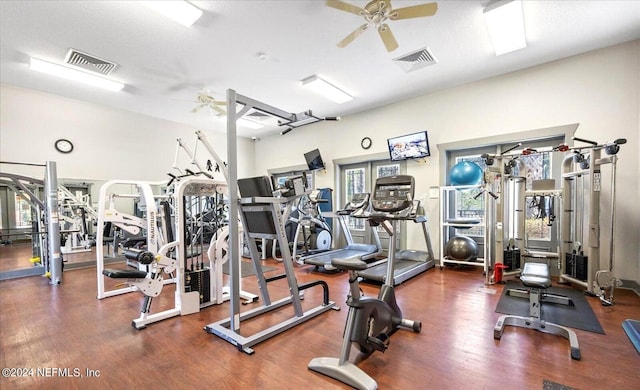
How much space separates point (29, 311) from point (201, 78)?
13.3 ft

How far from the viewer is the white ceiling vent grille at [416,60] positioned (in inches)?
161

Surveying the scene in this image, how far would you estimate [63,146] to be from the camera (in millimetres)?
5723

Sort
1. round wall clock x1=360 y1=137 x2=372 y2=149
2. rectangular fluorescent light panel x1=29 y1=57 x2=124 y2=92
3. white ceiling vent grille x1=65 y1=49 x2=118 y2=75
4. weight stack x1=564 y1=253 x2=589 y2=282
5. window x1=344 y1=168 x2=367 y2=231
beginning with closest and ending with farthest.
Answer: weight stack x1=564 y1=253 x2=589 y2=282 < white ceiling vent grille x1=65 y1=49 x2=118 y2=75 < rectangular fluorescent light panel x1=29 y1=57 x2=124 y2=92 < round wall clock x1=360 y1=137 x2=372 y2=149 < window x1=344 y1=168 x2=367 y2=231

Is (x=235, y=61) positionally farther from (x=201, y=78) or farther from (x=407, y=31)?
(x=407, y=31)

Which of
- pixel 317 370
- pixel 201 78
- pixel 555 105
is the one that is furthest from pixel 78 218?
pixel 555 105

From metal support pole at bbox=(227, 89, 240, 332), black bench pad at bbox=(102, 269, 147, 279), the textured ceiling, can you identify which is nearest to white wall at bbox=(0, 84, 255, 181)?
the textured ceiling

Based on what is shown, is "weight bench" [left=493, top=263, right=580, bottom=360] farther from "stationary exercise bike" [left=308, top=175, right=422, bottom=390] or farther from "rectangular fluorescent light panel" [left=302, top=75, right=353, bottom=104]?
"rectangular fluorescent light panel" [left=302, top=75, right=353, bottom=104]

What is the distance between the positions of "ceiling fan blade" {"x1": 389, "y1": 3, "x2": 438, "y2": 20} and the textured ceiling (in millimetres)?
375

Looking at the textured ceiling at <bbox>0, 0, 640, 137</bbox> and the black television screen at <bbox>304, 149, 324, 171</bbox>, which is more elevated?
the textured ceiling at <bbox>0, 0, 640, 137</bbox>

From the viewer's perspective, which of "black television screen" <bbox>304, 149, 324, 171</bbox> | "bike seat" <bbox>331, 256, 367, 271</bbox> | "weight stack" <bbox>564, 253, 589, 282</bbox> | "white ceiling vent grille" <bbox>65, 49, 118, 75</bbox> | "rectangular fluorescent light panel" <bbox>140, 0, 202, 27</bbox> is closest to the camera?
"bike seat" <bbox>331, 256, 367, 271</bbox>

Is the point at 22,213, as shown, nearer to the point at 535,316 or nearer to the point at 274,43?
the point at 274,43

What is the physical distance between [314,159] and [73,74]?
491cm

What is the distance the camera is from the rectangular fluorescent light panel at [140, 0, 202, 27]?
9.69 ft

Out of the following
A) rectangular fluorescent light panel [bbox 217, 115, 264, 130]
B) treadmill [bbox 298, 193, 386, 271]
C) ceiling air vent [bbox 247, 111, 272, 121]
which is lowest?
treadmill [bbox 298, 193, 386, 271]
